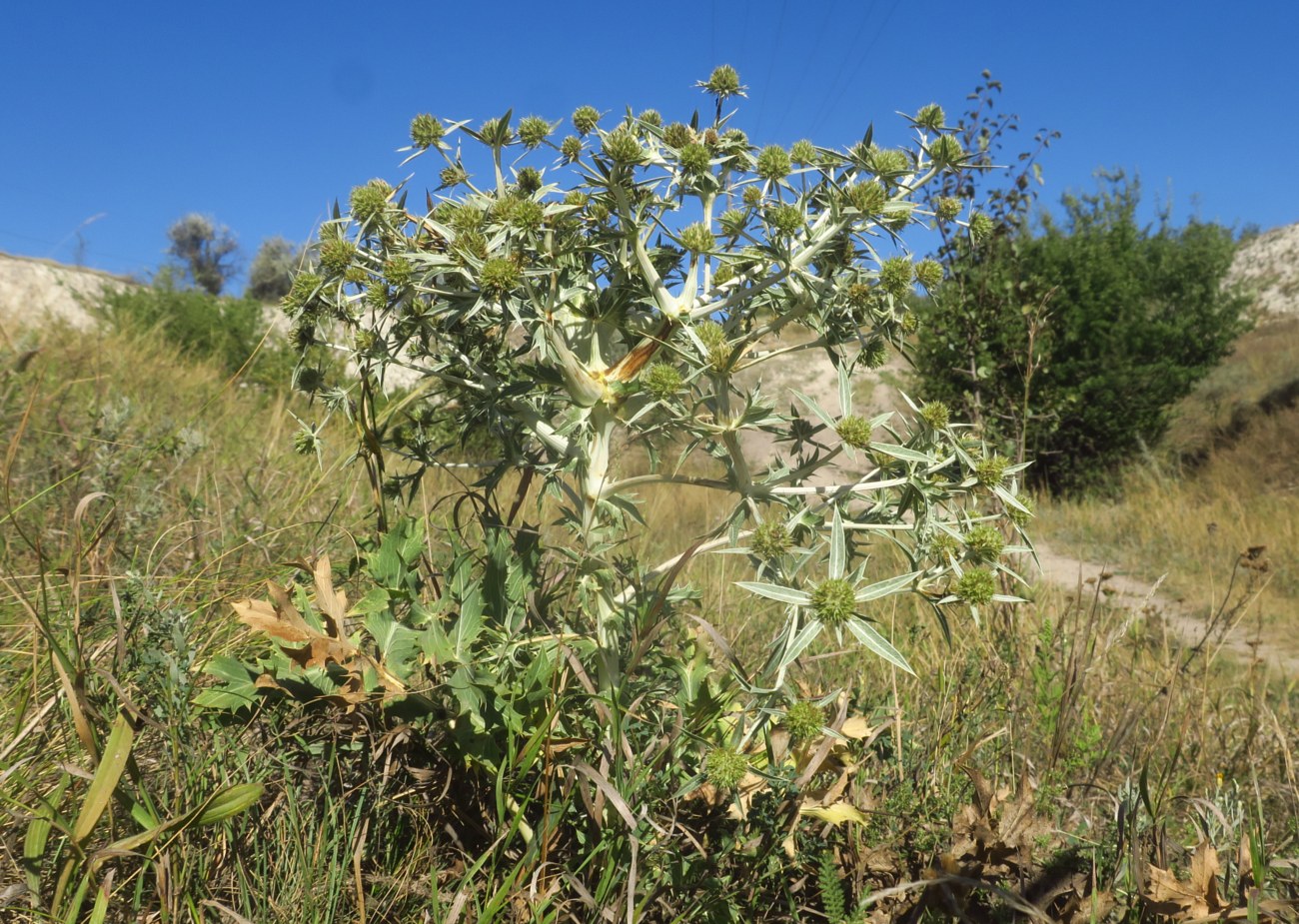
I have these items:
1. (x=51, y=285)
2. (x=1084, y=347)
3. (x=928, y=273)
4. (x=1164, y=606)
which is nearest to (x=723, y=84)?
(x=928, y=273)

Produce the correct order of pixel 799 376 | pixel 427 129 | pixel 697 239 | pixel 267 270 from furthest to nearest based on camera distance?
pixel 267 270 < pixel 799 376 < pixel 427 129 < pixel 697 239

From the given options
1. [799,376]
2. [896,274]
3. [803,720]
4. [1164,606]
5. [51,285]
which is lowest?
[1164,606]

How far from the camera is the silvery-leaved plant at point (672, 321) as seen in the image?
1.48 m

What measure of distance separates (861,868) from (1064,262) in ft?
33.0

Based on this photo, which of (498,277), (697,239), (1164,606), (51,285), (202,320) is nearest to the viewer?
(498,277)

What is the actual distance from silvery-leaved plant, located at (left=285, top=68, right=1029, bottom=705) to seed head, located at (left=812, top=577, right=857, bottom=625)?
16 mm

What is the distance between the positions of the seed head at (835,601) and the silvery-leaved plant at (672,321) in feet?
0.05

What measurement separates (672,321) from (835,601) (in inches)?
22.3

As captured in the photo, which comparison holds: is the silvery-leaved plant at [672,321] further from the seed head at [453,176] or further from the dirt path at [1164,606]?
the dirt path at [1164,606]

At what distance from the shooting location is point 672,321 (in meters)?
1.55

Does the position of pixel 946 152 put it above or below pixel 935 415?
above

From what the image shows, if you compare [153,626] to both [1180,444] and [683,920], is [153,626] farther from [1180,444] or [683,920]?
[1180,444]

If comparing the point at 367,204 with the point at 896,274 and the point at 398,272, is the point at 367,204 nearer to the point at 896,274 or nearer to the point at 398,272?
the point at 398,272

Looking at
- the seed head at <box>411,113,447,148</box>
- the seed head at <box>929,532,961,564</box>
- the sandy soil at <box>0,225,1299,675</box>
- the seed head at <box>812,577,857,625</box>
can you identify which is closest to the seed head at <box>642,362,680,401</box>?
the seed head at <box>812,577,857,625</box>
